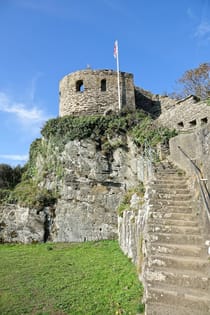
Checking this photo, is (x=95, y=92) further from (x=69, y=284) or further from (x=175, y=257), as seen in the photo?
(x=175, y=257)

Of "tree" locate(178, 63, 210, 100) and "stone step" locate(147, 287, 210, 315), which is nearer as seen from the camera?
"stone step" locate(147, 287, 210, 315)

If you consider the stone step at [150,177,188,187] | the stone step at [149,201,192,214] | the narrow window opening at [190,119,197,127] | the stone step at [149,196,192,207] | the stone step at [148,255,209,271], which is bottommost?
the stone step at [148,255,209,271]

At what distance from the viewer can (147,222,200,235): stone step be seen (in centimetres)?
434

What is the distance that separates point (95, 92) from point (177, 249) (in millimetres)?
11849

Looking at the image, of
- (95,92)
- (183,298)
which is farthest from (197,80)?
(183,298)

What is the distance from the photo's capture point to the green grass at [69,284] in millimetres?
4133

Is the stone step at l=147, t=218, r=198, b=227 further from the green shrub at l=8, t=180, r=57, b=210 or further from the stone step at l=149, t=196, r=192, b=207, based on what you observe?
the green shrub at l=8, t=180, r=57, b=210

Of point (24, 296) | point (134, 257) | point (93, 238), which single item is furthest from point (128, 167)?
point (24, 296)

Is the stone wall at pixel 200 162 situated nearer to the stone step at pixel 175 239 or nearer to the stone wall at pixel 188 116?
the stone step at pixel 175 239

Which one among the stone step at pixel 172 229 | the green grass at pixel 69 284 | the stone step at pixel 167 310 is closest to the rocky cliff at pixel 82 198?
the green grass at pixel 69 284

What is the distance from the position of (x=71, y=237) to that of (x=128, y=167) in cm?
461

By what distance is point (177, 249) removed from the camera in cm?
405

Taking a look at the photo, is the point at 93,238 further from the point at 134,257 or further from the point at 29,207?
the point at 134,257

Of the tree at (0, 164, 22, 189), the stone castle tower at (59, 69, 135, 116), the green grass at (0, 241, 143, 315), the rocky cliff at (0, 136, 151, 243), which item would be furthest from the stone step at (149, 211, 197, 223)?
the tree at (0, 164, 22, 189)
